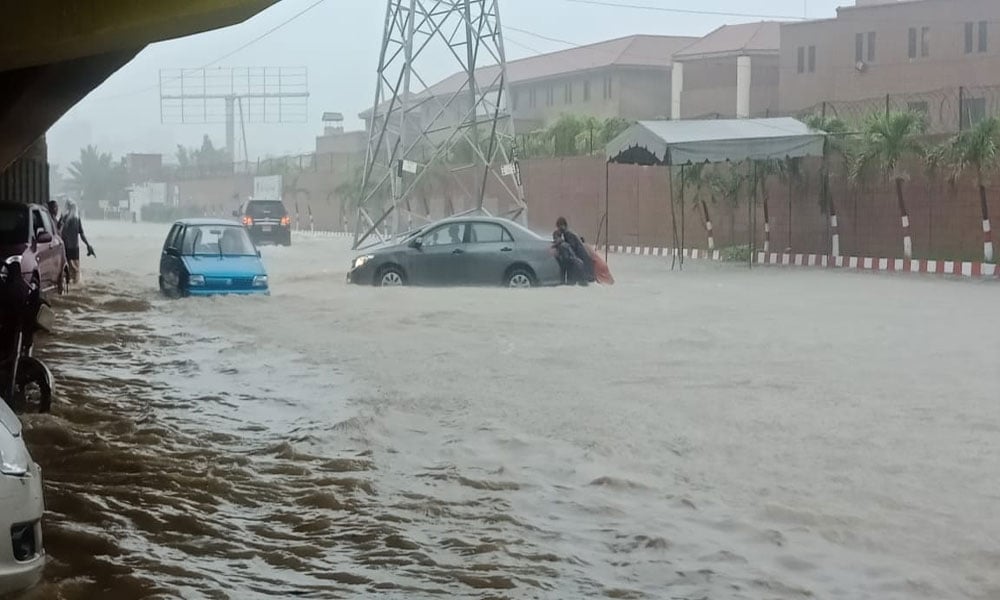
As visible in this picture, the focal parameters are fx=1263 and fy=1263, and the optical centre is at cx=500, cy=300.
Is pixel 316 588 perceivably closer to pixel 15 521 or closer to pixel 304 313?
pixel 15 521

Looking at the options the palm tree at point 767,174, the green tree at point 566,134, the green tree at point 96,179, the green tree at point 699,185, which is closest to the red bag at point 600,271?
the palm tree at point 767,174

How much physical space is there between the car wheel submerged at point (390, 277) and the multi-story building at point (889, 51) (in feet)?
Answer: 58.1

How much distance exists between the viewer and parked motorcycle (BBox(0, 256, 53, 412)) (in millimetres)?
8109

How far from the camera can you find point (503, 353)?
13.8 m

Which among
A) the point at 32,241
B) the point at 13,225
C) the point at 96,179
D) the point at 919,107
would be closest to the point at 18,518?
the point at 32,241

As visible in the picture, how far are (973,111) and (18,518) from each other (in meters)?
23.4

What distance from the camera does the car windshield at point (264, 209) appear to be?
35.9m

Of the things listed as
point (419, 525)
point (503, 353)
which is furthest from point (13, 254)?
point (419, 525)

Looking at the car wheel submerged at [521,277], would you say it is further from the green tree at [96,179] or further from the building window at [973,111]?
the green tree at [96,179]

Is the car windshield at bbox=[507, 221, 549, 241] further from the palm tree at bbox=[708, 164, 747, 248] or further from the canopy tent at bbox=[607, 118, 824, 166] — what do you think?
the palm tree at bbox=[708, 164, 747, 248]

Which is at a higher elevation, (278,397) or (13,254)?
(13,254)

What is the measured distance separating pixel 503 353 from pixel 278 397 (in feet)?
11.5

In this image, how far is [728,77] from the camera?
48.9 metres

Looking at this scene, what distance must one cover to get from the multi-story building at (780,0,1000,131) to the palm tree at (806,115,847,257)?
728 centimetres
